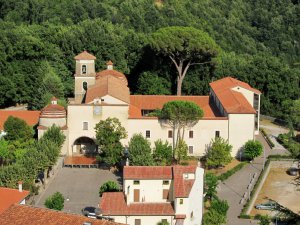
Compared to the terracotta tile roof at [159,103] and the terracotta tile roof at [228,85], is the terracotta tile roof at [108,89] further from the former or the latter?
the terracotta tile roof at [228,85]

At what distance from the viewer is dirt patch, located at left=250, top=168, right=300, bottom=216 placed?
137 ft

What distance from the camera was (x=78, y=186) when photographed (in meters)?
44.7

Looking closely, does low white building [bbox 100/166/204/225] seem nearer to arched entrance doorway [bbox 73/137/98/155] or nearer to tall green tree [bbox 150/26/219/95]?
arched entrance doorway [bbox 73/137/98/155]

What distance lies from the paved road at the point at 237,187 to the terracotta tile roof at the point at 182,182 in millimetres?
3572

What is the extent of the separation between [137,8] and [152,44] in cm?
2489

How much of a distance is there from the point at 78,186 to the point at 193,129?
10976 millimetres

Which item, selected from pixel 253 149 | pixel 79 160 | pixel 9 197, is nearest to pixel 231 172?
pixel 253 149

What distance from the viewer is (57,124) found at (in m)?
50.4

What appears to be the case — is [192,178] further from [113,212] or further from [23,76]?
[23,76]

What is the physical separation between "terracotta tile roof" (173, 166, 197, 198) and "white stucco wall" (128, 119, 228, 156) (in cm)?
1223

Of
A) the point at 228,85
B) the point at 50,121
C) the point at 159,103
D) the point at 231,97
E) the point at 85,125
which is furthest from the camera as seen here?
the point at 228,85

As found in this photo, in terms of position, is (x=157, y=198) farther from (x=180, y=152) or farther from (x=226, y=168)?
(x=226, y=168)

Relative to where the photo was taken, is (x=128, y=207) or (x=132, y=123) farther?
(x=132, y=123)

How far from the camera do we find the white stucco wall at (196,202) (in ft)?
122
